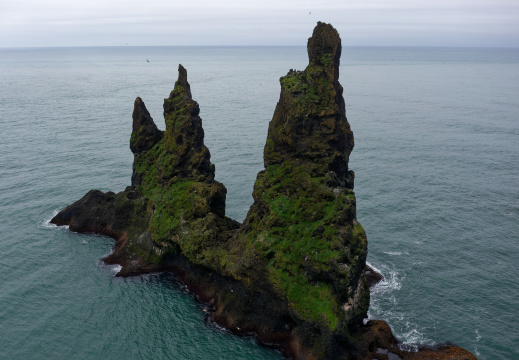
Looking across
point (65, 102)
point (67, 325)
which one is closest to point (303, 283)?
point (67, 325)

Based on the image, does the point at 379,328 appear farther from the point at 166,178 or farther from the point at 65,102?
the point at 65,102

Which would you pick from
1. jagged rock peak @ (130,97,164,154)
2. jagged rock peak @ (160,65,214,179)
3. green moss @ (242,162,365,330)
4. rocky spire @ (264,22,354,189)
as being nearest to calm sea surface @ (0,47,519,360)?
green moss @ (242,162,365,330)

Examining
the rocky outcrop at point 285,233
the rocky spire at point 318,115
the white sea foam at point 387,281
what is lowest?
the white sea foam at point 387,281

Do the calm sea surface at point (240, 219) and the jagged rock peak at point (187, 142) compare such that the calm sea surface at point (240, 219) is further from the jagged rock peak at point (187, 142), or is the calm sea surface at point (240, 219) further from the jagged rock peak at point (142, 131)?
the jagged rock peak at point (142, 131)

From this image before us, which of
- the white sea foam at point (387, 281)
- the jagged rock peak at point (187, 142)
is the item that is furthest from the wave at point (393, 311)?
the jagged rock peak at point (187, 142)

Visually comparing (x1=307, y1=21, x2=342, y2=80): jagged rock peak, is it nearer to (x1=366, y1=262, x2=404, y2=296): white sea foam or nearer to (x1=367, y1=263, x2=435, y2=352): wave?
(x1=366, y1=262, x2=404, y2=296): white sea foam
